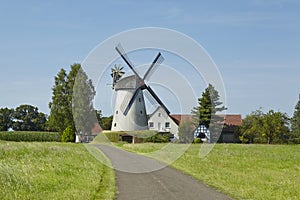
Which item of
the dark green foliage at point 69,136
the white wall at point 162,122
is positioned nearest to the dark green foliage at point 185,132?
the white wall at point 162,122

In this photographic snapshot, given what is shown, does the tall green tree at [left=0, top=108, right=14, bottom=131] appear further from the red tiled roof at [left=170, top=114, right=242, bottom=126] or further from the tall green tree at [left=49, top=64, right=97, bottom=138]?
the red tiled roof at [left=170, top=114, right=242, bottom=126]

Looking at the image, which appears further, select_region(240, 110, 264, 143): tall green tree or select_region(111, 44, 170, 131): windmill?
select_region(240, 110, 264, 143): tall green tree

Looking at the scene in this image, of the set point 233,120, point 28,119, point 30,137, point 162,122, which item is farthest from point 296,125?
point 28,119

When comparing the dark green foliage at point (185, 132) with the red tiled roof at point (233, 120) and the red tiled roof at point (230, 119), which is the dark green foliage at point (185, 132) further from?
the red tiled roof at point (233, 120)

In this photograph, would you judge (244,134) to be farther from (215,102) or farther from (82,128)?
(82,128)

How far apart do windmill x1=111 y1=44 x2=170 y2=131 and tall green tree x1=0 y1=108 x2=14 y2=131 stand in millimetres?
50795

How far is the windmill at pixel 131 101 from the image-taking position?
63.7 metres

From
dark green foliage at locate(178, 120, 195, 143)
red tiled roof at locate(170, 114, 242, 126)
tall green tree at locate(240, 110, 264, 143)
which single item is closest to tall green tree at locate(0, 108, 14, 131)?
red tiled roof at locate(170, 114, 242, 126)

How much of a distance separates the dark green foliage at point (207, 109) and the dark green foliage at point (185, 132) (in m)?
2.75

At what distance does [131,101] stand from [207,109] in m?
18.7

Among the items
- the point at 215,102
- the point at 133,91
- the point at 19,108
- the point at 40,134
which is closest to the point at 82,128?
the point at 40,134

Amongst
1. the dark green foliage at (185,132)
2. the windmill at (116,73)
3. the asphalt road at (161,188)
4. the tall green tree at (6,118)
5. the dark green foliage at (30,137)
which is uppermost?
the windmill at (116,73)

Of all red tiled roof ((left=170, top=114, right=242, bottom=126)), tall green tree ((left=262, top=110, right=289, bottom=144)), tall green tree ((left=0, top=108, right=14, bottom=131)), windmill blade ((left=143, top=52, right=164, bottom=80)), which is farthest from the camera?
tall green tree ((left=0, top=108, right=14, bottom=131))

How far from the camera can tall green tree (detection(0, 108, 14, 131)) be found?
106363 millimetres
